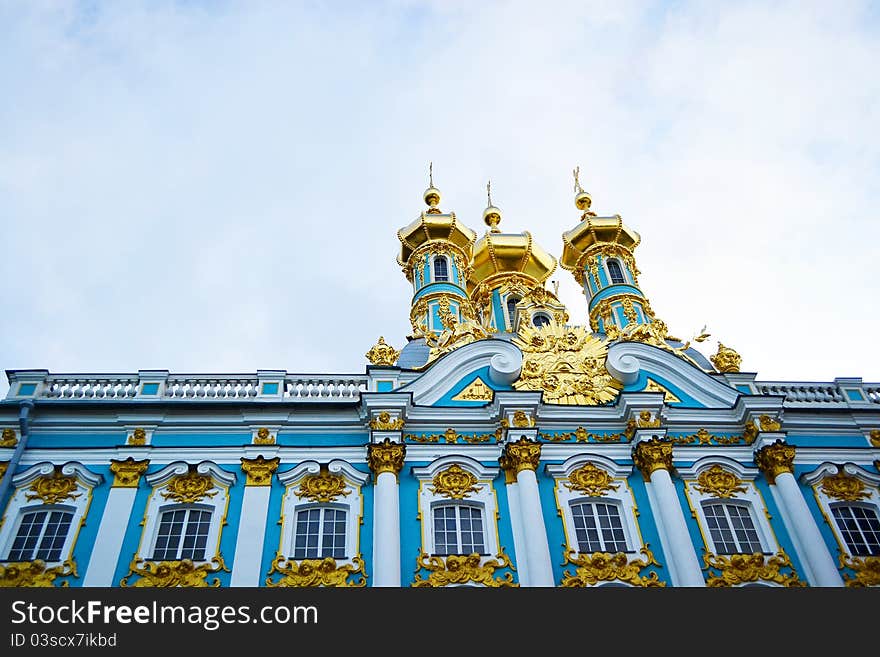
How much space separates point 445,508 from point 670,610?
4741 mm

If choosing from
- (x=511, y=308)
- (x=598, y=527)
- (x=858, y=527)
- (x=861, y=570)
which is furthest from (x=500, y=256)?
(x=861, y=570)

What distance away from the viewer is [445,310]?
92.6 ft

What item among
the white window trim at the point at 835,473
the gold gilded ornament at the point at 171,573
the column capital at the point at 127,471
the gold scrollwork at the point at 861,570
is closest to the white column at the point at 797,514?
the gold scrollwork at the point at 861,570

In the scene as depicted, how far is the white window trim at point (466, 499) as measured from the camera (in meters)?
15.6

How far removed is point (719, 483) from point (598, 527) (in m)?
2.78

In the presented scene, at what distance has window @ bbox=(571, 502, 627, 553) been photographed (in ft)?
51.7

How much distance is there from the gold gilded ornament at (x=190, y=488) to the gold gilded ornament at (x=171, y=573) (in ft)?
4.58

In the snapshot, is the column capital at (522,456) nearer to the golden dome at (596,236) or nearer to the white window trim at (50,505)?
the white window trim at (50,505)

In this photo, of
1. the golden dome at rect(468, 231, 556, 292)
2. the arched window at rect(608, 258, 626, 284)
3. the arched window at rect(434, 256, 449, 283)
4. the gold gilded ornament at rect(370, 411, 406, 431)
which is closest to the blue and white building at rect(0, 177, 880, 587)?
the gold gilded ornament at rect(370, 411, 406, 431)

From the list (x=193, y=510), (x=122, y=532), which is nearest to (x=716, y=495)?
(x=193, y=510)

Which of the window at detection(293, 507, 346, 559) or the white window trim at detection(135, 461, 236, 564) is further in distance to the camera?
the window at detection(293, 507, 346, 559)

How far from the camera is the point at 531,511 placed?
15.8m

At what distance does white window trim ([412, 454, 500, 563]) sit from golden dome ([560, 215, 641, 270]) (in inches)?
630

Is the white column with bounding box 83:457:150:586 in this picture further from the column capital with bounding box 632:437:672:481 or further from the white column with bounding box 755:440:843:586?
the white column with bounding box 755:440:843:586
